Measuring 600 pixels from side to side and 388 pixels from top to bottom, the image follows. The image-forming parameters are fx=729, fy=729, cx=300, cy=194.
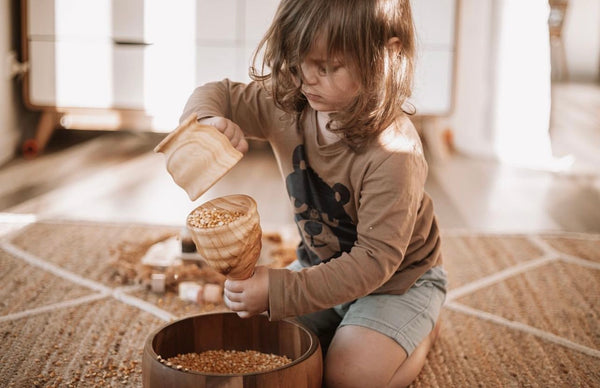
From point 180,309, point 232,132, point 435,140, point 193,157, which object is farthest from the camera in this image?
point 435,140

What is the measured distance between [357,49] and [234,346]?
0.45 meters

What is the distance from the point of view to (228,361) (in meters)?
0.99

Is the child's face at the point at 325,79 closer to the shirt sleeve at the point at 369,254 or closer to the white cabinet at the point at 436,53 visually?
the shirt sleeve at the point at 369,254

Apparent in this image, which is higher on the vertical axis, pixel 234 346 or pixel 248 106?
pixel 248 106

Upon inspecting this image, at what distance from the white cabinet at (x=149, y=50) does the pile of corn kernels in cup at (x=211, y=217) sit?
1.63m

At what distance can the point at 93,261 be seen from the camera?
1500mm

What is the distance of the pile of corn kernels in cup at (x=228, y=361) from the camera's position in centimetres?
96

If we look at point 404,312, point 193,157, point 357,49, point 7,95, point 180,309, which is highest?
point 357,49

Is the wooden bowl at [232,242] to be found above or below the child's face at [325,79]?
below

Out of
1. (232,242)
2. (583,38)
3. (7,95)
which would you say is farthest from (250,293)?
(583,38)

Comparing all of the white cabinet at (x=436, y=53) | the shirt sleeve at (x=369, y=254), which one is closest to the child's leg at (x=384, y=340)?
the shirt sleeve at (x=369, y=254)

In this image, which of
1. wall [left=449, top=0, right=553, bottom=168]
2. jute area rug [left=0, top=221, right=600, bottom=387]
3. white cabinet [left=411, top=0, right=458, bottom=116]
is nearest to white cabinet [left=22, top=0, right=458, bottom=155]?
white cabinet [left=411, top=0, right=458, bottom=116]

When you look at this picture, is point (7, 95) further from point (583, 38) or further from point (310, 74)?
point (583, 38)

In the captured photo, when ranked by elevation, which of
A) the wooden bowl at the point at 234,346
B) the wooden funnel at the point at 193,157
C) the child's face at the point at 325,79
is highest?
the child's face at the point at 325,79
